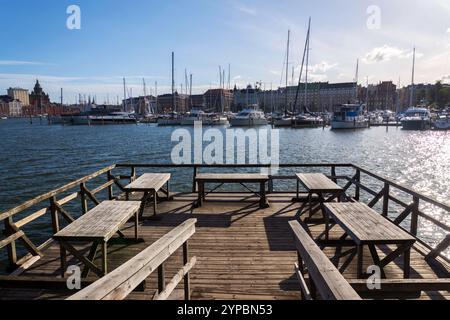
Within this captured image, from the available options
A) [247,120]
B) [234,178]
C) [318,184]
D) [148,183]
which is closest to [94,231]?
[148,183]

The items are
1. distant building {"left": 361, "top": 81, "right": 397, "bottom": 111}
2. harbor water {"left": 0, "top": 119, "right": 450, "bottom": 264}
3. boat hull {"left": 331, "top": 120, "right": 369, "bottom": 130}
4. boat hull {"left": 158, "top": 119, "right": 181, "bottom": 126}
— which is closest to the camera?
harbor water {"left": 0, "top": 119, "right": 450, "bottom": 264}

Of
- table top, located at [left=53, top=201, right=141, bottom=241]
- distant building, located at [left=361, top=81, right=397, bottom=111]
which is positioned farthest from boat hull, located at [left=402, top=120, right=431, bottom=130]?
distant building, located at [left=361, top=81, right=397, bottom=111]

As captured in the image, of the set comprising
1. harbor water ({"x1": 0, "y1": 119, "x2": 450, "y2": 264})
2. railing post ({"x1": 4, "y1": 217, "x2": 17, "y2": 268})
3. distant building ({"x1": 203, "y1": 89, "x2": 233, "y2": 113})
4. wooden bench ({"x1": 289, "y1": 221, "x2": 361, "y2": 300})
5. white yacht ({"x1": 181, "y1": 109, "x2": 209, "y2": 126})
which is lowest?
harbor water ({"x1": 0, "y1": 119, "x2": 450, "y2": 264})

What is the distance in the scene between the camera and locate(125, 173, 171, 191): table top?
7.25 meters

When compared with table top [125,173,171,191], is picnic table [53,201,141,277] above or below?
below

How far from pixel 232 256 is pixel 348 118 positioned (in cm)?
6398

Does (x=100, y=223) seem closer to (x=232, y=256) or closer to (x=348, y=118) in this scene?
(x=232, y=256)

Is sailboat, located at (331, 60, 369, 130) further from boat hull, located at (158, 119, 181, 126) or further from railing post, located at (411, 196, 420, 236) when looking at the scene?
railing post, located at (411, 196, 420, 236)

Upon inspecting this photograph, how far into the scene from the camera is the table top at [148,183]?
7.25 metres

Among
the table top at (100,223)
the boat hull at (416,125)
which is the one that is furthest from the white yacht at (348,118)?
the table top at (100,223)

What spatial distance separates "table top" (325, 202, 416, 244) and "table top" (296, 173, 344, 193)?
97 cm

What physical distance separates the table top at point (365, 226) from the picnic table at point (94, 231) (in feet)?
11.5

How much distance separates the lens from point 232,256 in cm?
566
